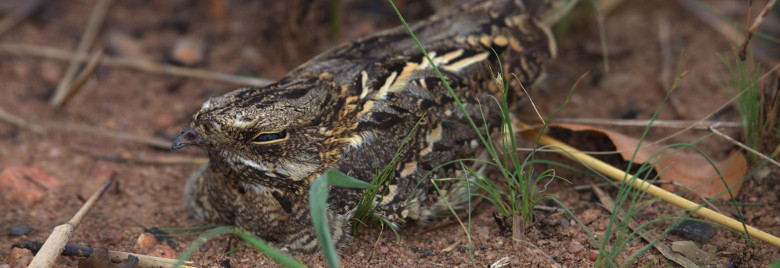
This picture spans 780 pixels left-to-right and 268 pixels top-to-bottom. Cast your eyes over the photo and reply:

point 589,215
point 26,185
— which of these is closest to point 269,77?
point 26,185

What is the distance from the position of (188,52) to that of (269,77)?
0.66m

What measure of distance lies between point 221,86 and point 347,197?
2.05 metres

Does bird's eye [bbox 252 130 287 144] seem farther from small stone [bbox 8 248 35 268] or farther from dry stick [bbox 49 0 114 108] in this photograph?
dry stick [bbox 49 0 114 108]

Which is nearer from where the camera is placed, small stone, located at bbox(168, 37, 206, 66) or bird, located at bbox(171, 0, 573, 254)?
bird, located at bbox(171, 0, 573, 254)

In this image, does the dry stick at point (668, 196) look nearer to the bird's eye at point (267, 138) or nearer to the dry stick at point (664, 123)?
the dry stick at point (664, 123)

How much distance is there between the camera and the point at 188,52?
462 centimetres

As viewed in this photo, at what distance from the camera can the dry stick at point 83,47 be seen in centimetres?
423

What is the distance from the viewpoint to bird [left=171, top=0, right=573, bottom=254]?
2.59 meters

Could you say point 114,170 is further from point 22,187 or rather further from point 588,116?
point 588,116

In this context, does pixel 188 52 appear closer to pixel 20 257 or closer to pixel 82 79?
pixel 82 79

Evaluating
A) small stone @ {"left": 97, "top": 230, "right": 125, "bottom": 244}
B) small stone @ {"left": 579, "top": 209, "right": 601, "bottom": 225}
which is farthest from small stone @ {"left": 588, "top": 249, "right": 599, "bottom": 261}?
small stone @ {"left": 97, "top": 230, "right": 125, "bottom": 244}

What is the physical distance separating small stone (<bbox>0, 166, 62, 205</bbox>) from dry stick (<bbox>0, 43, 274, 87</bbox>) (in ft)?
3.76

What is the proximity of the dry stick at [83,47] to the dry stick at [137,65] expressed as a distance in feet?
0.26

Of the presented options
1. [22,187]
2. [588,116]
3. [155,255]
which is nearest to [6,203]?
[22,187]
